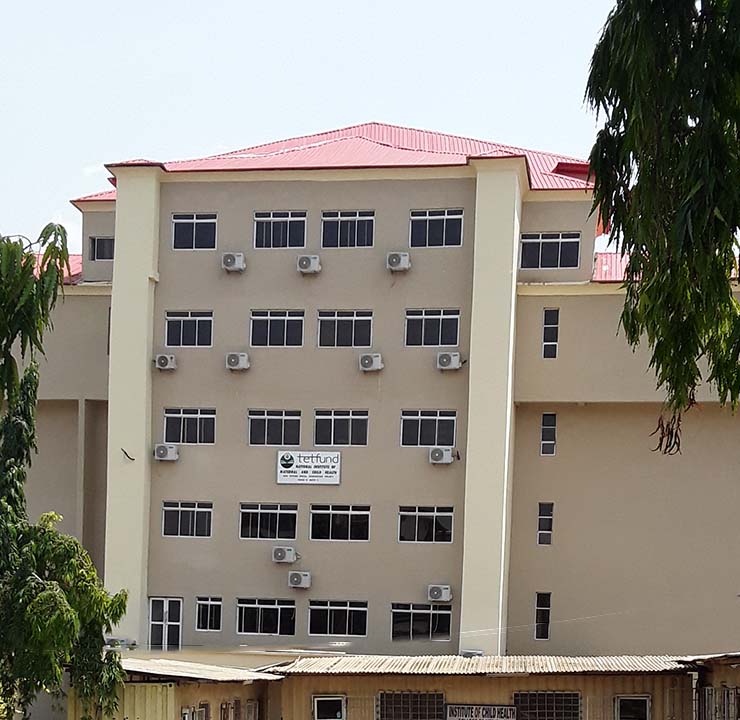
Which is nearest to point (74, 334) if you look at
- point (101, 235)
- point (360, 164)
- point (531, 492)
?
point (101, 235)

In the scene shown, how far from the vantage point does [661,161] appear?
28.2ft

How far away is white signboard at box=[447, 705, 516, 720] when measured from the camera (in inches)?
990

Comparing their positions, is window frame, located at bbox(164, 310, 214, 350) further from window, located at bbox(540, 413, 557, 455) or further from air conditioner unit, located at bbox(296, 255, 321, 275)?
window, located at bbox(540, 413, 557, 455)

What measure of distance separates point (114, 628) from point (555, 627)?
29.8ft

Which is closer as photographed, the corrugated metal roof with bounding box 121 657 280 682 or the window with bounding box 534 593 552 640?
A: the corrugated metal roof with bounding box 121 657 280 682

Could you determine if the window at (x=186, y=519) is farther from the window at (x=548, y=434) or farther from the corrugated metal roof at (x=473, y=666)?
the window at (x=548, y=434)

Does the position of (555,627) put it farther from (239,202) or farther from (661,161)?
(661,161)

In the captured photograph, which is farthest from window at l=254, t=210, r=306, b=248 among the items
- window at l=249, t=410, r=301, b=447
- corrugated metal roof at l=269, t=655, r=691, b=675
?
corrugated metal roof at l=269, t=655, r=691, b=675

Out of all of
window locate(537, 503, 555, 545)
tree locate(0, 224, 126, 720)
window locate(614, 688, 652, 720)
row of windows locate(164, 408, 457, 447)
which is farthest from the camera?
window locate(537, 503, 555, 545)

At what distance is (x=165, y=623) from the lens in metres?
29.9

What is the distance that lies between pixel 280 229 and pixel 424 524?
22.3ft

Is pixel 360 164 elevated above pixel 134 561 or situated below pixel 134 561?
above

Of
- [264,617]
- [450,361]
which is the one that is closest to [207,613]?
[264,617]

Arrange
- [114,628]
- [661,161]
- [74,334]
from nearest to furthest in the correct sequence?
[661,161] → [114,628] → [74,334]
